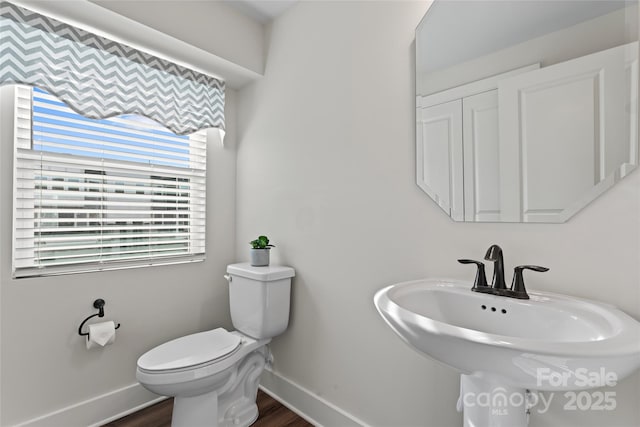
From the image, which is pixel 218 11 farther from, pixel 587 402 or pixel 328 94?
pixel 587 402

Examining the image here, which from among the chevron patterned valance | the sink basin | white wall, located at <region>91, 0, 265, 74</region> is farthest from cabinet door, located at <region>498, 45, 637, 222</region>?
the chevron patterned valance

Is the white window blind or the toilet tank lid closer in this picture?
the white window blind

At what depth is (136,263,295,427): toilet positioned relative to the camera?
1.41 m

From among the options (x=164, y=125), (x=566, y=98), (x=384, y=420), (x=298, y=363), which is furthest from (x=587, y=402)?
(x=164, y=125)

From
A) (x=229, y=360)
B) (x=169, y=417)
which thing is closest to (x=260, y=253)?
(x=229, y=360)

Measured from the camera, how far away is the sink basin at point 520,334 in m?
0.60

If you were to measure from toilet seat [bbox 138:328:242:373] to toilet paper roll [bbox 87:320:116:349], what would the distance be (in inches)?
11.2

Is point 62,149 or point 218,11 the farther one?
point 218,11

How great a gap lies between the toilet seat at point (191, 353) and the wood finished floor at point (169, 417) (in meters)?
0.49

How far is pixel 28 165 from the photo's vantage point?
1511 mm

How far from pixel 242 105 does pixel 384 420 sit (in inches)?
85.1

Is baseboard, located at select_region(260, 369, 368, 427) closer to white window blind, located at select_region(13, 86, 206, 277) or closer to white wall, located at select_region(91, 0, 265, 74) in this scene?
white window blind, located at select_region(13, 86, 206, 277)

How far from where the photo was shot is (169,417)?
5.77 ft

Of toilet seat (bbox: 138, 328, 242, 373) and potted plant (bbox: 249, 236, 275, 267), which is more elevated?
potted plant (bbox: 249, 236, 275, 267)
